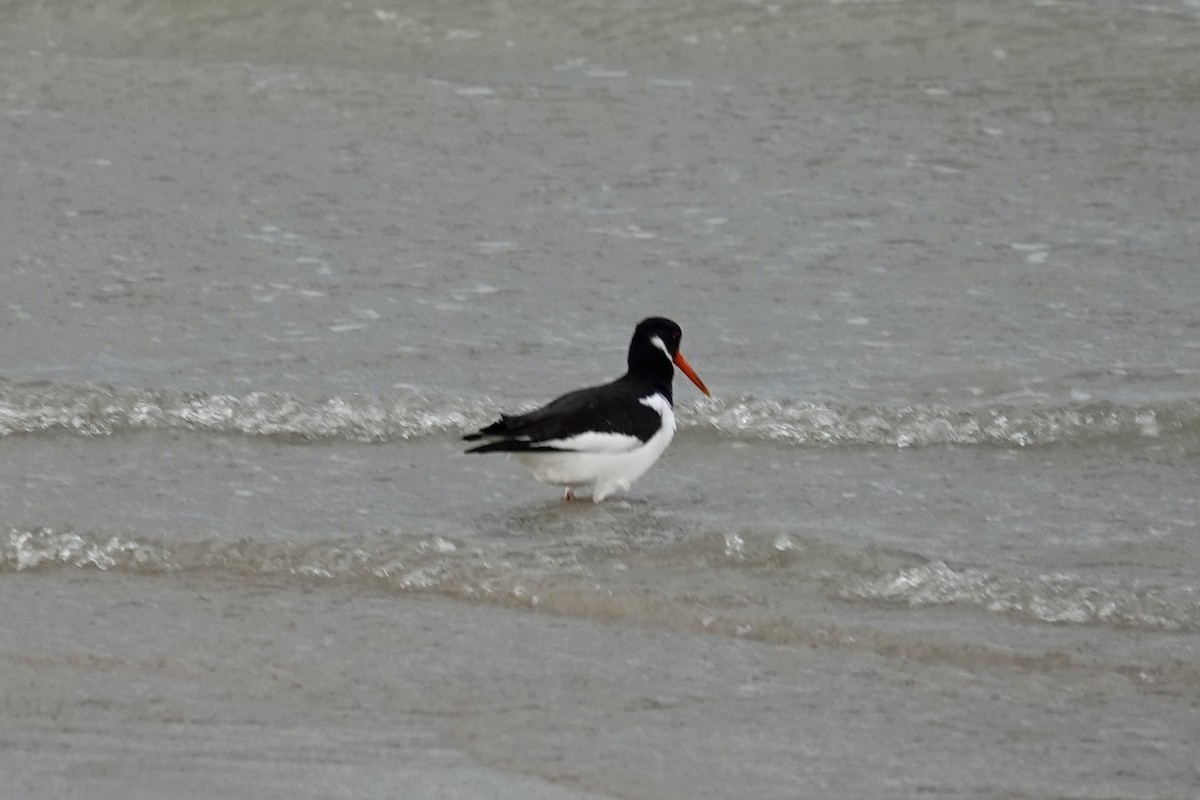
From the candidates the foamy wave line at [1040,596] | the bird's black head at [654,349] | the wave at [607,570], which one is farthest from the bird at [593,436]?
the foamy wave line at [1040,596]

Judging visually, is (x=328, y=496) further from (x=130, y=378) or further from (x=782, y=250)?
(x=782, y=250)

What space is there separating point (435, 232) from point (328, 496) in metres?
3.83

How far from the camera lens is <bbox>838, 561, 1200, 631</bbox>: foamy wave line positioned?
219 inches

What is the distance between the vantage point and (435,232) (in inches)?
415

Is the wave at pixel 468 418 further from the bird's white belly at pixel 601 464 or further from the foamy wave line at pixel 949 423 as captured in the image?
the bird's white belly at pixel 601 464

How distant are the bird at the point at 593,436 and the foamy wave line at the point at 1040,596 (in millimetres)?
1376

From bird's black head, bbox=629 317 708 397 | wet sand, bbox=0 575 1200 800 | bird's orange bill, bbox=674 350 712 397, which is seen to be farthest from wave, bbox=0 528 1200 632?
bird's orange bill, bbox=674 350 712 397

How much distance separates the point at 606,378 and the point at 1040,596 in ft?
10.9

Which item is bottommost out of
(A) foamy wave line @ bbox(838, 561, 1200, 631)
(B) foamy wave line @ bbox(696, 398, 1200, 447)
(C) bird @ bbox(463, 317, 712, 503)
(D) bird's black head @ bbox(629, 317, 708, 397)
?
(B) foamy wave line @ bbox(696, 398, 1200, 447)

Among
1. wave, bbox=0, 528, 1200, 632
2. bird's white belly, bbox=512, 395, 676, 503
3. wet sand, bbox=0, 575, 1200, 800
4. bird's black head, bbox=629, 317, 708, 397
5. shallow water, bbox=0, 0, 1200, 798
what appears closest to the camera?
wet sand, bbox=0, 575, 1200, 800

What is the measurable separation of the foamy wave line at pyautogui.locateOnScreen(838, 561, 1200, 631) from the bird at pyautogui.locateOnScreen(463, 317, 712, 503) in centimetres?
138

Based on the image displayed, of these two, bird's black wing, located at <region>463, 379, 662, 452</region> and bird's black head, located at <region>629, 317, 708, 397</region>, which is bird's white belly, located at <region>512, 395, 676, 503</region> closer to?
bird's black wing, located at <region>463, 379, 662, 452</region>

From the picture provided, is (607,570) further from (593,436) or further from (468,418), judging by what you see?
(468,418)

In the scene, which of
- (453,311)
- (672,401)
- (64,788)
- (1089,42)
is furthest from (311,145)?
(64,788)
